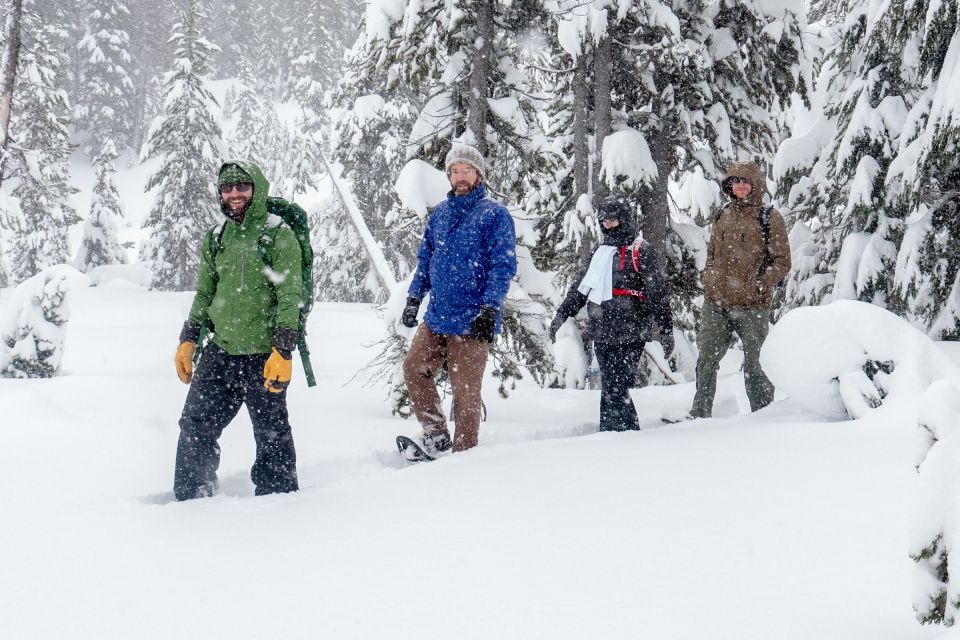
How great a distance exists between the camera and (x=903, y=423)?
173 inches

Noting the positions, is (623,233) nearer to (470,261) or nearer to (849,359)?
(470,261)

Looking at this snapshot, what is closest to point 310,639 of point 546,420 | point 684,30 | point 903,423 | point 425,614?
point 425,614

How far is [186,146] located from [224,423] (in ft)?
88.7

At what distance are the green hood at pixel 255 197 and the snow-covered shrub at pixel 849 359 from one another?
4272mm

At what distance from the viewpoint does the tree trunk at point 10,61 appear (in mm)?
13672

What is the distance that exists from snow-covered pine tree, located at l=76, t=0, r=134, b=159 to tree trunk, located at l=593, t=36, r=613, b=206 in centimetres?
5326

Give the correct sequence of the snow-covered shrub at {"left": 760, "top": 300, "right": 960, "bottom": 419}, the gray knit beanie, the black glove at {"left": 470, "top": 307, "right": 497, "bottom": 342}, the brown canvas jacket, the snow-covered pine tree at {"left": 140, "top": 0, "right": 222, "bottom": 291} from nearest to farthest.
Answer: the black glove at {"left": 470, "top": 307, "right": 497, "bottom": 342} → the snow-covered shrub at {"left": 760, "top": 300, "right": 960, "bottom": 419} → the gray knit beanie → the brown canvas jacket → the snow-covered pine tree at {"left": 140, "top": 0, "right": 222, "bottom": 291}

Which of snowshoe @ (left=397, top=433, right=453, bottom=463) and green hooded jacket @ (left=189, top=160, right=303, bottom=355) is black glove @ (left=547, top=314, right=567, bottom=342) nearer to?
snowshoe @ (left=397, top=433, right=453, bottom=463)

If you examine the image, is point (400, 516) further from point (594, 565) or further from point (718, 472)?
point (718, 472)

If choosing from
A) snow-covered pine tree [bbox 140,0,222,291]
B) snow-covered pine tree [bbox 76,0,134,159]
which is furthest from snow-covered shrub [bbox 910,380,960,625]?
snow-covered pine tree [bbox 76,0,134,159]

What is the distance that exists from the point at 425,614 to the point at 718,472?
2.29 m

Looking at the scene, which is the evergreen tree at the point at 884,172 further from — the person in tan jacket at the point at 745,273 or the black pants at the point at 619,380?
the black pants at the point at 619,380

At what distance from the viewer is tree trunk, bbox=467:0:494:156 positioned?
23.2 ft

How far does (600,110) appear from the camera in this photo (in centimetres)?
898
